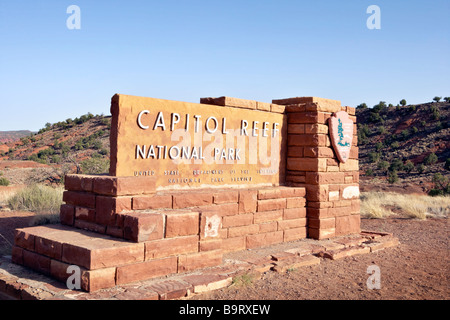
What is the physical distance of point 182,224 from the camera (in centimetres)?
539

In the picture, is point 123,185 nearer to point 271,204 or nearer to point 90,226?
point 90,226

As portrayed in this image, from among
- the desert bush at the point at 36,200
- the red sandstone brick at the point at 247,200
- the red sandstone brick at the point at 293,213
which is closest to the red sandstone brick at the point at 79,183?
the red sandstone brick at the point at 247,200

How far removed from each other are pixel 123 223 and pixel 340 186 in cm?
536

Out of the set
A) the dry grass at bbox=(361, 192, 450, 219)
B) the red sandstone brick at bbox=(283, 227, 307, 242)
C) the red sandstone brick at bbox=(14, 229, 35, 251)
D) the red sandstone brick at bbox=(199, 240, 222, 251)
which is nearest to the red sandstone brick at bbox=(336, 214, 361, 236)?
the red sandstone brick at bbox=(283, 227, 307, 242)

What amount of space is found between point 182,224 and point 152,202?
61cm

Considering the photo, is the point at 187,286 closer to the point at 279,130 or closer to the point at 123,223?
the point at 123,223

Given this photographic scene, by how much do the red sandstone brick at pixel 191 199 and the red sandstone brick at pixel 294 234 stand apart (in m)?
2.20

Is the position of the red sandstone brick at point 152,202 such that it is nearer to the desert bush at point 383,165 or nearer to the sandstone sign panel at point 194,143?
the sandstone sign panel at point 194,143

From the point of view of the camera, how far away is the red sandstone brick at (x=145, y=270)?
471 centimetres

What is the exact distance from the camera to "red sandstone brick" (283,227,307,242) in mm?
7930

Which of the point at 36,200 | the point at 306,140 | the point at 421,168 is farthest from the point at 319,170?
the point at 421,168

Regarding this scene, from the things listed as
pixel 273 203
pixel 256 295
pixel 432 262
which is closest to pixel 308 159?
pixel 273 203

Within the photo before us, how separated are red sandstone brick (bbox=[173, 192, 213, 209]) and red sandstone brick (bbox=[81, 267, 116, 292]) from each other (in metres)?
1.60

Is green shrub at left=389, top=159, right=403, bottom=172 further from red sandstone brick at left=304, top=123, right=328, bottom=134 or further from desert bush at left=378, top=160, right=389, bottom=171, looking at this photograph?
red sandstone brick at left=304, top=123, right=328, bottom=134
